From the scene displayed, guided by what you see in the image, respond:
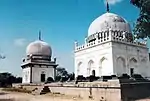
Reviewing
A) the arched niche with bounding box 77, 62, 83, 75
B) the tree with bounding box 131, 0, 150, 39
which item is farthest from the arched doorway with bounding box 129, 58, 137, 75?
the tree with bounding box 131, 0, 150, 39

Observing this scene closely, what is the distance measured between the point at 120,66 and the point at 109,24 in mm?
6354

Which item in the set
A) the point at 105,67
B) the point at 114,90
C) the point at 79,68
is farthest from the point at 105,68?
the point at 114,90

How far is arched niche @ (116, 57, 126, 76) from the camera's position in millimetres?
24727

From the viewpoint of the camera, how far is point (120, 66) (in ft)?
82.5

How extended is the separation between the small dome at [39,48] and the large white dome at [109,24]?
11.2 metres

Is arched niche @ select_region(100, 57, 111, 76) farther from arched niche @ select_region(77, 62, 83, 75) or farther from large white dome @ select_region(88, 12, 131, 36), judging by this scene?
large white dome @ select_region(88, 12, 131, 36)

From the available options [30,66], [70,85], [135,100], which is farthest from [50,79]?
[135,100]

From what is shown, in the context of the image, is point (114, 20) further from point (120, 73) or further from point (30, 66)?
point (30, 66)

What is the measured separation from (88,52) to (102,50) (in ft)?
9.29

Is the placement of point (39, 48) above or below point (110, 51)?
above

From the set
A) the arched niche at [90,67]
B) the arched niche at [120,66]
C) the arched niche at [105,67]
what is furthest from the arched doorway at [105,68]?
the arched niche at [90,67]

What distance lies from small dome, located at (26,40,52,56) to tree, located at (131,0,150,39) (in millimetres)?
22921

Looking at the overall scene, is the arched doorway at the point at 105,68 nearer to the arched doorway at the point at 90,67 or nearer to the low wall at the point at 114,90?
the arched doorway at the point at 90,67

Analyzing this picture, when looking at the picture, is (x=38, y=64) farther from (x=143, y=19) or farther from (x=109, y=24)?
(x=143, y=19)
